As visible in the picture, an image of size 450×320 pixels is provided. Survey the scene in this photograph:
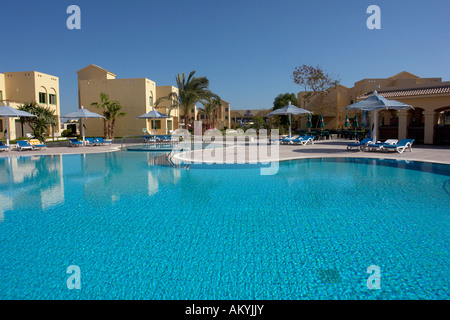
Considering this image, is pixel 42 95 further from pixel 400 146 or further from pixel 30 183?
pixel 400 146

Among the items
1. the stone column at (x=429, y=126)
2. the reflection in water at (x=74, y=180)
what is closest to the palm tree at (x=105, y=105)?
the reflection in water at (x=74, y=180)

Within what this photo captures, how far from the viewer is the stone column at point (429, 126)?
18703 mm

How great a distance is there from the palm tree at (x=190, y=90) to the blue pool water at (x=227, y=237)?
1637cm

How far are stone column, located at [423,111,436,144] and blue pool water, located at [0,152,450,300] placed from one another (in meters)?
11.2

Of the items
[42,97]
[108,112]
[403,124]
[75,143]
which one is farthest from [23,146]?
[403,124]

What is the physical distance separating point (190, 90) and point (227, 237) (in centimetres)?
2161

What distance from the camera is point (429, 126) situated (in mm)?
18875

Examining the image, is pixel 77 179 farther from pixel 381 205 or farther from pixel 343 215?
pixel 381 205

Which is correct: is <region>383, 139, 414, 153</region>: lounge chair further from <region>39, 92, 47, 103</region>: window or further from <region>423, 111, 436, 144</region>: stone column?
<region>39, 92, 47, 103</region>: window

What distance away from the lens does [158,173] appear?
36.7 feet

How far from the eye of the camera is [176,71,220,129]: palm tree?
25.2 metres

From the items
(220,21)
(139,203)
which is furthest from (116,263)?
(220,21)

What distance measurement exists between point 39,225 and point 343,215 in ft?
19.2

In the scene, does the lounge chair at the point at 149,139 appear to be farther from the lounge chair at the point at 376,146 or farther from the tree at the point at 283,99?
the tree at the point at 283,99
